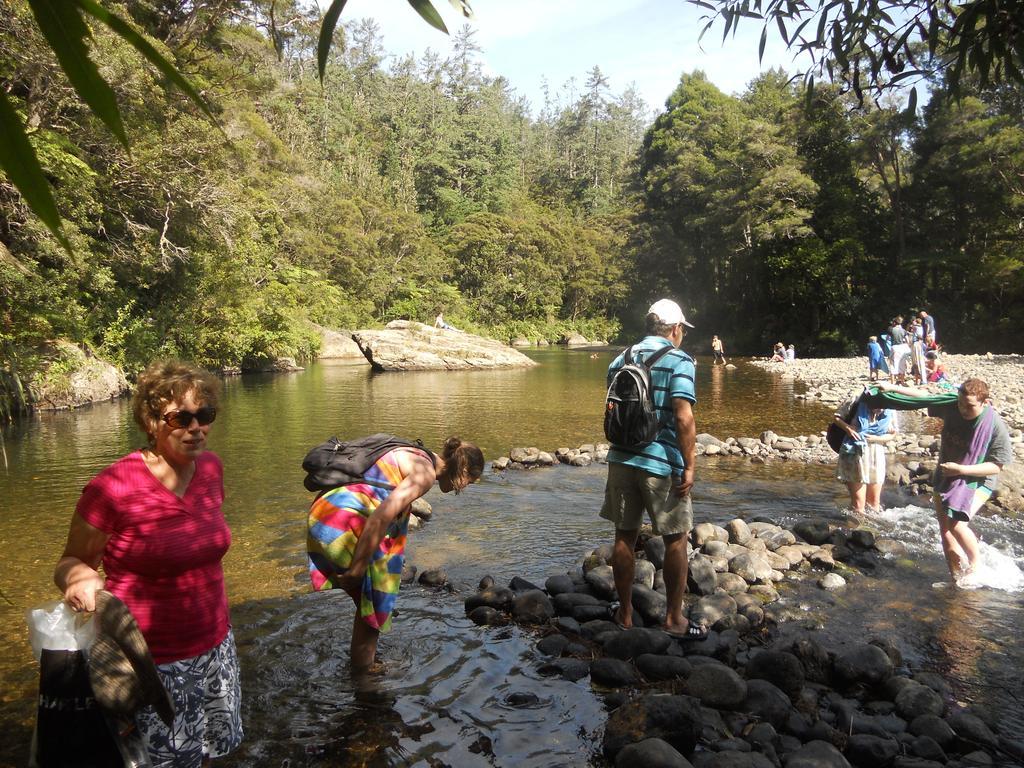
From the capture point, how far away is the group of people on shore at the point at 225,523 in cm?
256

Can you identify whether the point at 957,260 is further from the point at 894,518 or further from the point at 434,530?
the point at 434,530

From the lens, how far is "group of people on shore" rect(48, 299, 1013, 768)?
2.56m

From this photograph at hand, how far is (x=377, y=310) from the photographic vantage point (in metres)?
46.6

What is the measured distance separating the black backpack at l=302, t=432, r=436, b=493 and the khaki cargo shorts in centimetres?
152

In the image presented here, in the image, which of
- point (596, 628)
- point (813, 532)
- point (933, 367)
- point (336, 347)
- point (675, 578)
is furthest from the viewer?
point (336, 347)

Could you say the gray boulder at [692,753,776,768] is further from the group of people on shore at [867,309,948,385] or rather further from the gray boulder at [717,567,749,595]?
the group of people on shore at [867,309,948,385]

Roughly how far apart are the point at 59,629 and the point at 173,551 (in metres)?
0.45

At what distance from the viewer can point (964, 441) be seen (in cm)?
582

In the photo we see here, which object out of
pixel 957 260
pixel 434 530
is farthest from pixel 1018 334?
pixel 434 530

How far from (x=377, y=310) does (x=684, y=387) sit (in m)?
43.3

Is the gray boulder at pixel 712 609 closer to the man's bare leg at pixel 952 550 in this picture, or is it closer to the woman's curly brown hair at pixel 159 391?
the man's bare leg at pixel 952 550

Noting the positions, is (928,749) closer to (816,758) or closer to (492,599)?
(816,758)

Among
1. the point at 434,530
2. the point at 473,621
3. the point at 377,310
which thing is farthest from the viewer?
the point at 377,310

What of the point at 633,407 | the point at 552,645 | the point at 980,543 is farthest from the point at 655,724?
the point at 980,543
